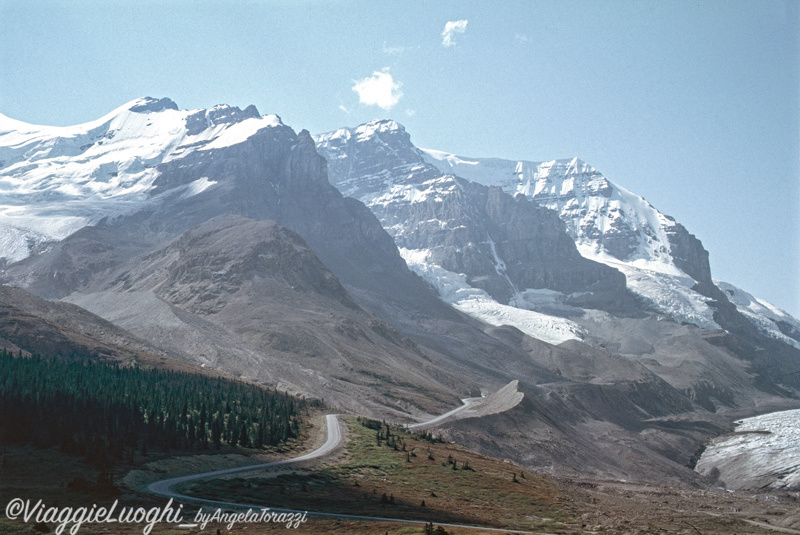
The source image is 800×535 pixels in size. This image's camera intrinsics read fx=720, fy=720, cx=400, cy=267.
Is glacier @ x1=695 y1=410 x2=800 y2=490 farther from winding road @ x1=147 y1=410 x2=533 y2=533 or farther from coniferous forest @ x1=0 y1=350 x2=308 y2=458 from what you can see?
winding road @ x1=147 y1=410 x2=533 y2=533

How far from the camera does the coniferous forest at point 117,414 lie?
213 feet

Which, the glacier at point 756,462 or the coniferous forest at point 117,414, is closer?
the coniferous forest at point 117,414

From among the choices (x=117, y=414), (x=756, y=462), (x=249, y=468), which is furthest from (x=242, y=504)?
(x=756, y=462)

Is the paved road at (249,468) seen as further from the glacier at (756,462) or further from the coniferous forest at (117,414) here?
the glacier at (756,462)

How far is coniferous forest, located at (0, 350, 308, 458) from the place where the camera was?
65062 millimetres

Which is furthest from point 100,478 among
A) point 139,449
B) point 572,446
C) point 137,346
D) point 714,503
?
point 137,346

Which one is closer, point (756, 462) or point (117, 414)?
point (117, 414)

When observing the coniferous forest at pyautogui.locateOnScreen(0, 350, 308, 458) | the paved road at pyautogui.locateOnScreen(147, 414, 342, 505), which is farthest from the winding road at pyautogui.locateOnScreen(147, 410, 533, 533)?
the coniferous forest at pyautogui.locateOnScreen(0, 350, 308, 458)

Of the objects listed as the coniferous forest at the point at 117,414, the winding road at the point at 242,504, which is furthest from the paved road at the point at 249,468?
the coniferous forest at the point at 117,414

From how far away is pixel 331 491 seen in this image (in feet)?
198

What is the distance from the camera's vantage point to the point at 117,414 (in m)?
72.4

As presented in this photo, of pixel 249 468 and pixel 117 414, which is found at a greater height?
pixel 117 414

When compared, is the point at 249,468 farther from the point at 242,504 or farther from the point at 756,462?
the point at 756,462

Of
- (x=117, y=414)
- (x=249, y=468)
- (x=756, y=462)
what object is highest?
(x=117, y=414)
